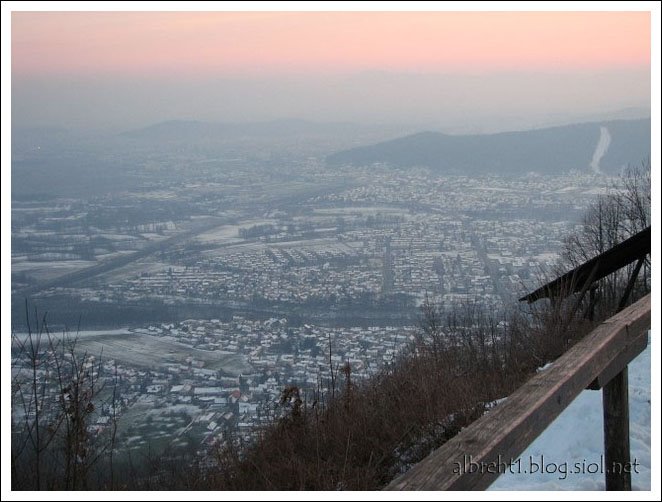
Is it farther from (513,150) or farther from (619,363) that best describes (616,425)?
(513,150)

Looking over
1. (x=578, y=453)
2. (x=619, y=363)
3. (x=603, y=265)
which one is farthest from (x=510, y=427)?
Result: (x=603, y=265)

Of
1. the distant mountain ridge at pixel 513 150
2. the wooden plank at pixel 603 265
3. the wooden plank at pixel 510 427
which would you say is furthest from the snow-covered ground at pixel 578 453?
the distant mountain ridge at pixel 513 150

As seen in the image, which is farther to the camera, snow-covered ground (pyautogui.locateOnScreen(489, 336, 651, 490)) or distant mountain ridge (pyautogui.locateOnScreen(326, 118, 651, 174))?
distant mountain ridge (pyautogui.locateOnScreen(326, 118, 651, 174))

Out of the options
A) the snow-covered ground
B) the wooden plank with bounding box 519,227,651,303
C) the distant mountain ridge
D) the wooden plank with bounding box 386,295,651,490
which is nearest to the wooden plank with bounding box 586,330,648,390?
the wooden plank with bounding box 386,295,651,490

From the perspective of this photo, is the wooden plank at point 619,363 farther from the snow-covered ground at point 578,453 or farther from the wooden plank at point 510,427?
the snow-covered ground at point 578,453

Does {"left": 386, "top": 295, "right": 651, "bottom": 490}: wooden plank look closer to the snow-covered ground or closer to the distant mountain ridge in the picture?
the snow-covered ground

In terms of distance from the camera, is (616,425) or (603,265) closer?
(616,425)
